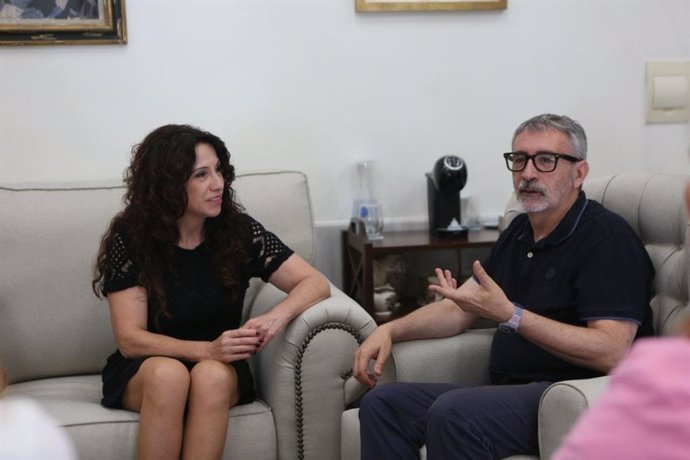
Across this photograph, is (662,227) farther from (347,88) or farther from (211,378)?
(347,88)

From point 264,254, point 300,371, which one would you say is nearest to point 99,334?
point 264,254

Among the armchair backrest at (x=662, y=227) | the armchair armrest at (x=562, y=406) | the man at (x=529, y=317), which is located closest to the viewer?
the armchair armrest at (x=562, y=406)

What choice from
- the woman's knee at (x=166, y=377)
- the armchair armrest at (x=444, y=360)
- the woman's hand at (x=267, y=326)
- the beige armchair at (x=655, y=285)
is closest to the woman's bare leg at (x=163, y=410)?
the woman's knee at (x=166, y=377)

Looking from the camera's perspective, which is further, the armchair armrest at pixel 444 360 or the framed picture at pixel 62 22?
the framed picture at pixel 62 22

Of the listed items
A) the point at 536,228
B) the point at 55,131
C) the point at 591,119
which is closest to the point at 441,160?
the point at 591,119

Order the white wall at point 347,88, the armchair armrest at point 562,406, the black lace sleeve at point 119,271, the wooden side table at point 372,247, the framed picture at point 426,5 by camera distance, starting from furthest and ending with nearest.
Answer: the framed picture at point 426,5 → the white wall at point 347,88 → the wooden side table at point 372,247 → the black lace sleeve at point 119,271 → the armchair armrest at point 562,406

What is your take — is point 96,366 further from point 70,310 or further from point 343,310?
point 343,310

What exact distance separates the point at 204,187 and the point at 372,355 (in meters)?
0.65

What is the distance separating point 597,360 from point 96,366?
59.4 inches

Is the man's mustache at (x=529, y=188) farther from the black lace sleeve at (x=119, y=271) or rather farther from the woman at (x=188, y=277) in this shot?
the black lace sleeve at (x=119, y=271)

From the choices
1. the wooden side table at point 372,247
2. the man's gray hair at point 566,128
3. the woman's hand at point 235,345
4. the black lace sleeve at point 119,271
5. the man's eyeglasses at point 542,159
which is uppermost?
the man's gray hair at point 566,128

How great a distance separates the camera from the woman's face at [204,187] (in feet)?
8.66

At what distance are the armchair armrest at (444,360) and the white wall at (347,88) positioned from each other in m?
1.12

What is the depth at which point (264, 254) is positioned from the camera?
9.04 feet
